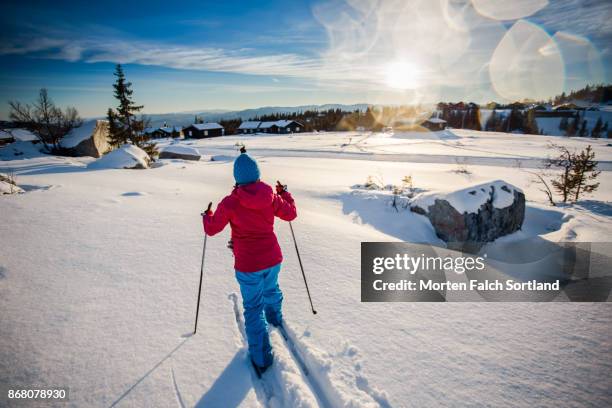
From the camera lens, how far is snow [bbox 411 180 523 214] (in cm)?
661

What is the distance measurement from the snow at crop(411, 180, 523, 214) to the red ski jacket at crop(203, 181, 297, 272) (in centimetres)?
563

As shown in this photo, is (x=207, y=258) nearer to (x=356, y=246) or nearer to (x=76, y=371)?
(x=76, y=371)

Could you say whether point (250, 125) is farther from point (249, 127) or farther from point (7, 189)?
point (7, 189)

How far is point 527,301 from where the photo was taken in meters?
3.47

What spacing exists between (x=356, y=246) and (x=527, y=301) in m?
2.45

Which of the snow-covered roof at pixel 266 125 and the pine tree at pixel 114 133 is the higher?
the snow-covered roof at pixel 266 125

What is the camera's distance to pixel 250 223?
2590 millimetres

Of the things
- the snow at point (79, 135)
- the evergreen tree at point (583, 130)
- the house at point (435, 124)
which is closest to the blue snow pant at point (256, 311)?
the snow at point (79, 135)

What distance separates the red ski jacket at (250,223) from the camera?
99.3 inches

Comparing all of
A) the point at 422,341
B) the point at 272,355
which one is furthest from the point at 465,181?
the point at 272,355

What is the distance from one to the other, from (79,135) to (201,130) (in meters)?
56.4

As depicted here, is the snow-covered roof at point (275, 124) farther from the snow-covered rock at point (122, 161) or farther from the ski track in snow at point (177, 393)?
the ski track in snow at point (177, 393)

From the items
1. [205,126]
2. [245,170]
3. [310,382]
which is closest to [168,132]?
[205,126]

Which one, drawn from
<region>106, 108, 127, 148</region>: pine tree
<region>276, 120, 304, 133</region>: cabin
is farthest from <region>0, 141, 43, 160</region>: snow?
<region>276, 120, 304, 133</region>: cabin
